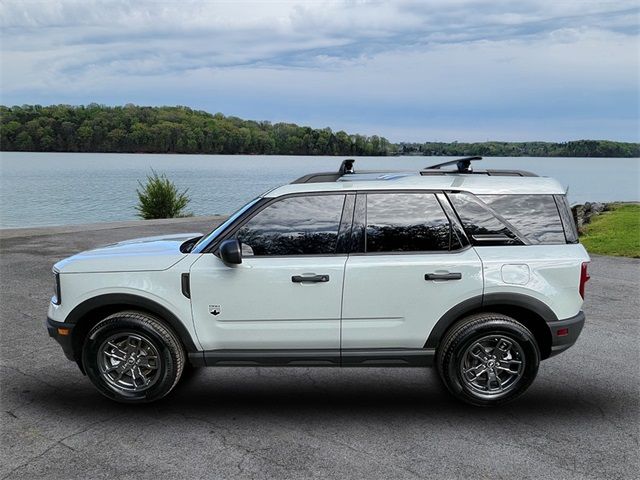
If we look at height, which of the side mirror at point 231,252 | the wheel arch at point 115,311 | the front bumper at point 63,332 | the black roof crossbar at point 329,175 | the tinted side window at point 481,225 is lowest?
the front bumper at point 63,332

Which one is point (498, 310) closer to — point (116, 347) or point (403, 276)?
point (403, 276)

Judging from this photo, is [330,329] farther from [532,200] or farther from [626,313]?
[626,313]

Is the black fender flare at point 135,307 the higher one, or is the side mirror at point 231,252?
the side mirror at point 231,252

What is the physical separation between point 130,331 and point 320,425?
1604 mm

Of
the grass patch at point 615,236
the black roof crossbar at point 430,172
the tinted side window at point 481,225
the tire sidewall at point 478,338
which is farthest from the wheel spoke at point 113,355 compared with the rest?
the grass patch at point 615,236

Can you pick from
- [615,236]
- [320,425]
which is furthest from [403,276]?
[615,236]

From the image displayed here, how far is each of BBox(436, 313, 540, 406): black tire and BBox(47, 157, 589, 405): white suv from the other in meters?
0.01

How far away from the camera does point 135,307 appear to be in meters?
4.78

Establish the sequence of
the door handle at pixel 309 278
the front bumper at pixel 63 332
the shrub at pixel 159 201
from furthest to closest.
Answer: the shrub at pixel 159 201 < the front bumper at pixel 63 332 < the door handle at pixel 309 278

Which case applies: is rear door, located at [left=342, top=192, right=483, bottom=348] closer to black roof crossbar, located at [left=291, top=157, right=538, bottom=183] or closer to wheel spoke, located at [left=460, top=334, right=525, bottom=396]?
wheel spoke, located at [left=460, top=334, right=525, bottom=396]

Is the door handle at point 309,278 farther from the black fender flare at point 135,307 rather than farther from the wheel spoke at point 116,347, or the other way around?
the wheel spoke at point 116,347

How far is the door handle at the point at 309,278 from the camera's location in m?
4.57

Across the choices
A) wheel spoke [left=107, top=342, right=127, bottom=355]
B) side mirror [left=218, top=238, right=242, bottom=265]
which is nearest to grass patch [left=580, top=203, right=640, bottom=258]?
side mirror [left=218, top=238, right=242, bottom=265]

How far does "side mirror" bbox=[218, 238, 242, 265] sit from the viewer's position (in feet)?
14.4
